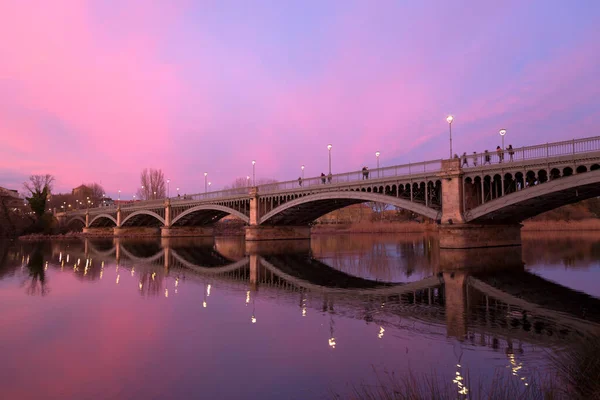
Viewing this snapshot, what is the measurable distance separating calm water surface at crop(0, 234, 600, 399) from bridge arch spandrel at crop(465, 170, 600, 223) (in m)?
6.84

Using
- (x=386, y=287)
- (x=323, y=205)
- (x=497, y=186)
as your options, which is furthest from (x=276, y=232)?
(x=386, y=287)

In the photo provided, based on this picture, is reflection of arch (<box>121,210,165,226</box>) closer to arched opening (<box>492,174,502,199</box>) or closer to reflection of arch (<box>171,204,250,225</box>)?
reflection of arch (<box>171,204,250,225</box>)

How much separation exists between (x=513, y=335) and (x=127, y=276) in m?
19.6

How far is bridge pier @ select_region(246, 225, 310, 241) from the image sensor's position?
5506 cm

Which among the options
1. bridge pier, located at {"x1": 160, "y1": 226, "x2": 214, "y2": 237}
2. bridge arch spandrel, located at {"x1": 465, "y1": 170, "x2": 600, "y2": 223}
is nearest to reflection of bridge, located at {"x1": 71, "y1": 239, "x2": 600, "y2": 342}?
bridge arch spandrel, located at {"x1": 465, "y1": 170, "x2": 600, "y2": 223}

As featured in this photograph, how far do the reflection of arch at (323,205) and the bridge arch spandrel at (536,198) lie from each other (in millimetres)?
4112

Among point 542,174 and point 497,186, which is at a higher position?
point 542,174

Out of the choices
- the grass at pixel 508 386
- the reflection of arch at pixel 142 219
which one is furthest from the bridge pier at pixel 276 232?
the grass at pixel 508 386

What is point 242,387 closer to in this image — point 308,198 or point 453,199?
point 453,199

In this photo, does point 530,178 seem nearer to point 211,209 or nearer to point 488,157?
point 488,157

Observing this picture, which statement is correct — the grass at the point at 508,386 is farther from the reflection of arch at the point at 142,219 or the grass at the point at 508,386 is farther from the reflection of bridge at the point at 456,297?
the reflection of arch at the point at 142,219

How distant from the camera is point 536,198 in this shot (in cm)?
2838

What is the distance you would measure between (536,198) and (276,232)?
112 feet

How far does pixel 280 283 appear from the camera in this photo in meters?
19.5
